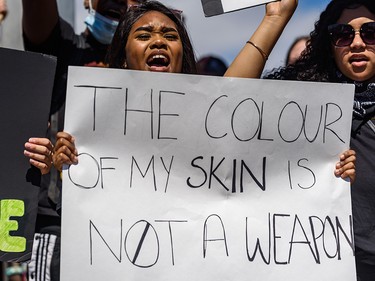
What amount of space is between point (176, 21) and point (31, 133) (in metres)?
0.75

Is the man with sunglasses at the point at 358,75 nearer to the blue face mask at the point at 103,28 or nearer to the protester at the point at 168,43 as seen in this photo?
the protester at the point at 168,43

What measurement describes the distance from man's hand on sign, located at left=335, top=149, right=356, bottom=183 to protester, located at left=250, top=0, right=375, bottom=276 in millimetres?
164

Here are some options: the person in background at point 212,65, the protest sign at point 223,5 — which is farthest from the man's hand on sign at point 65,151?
the person in background at point 212,65

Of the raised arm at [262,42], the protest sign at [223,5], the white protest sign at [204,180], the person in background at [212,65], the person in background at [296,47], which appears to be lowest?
the white protest sign at [204,180]

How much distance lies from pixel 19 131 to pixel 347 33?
124 centimetres

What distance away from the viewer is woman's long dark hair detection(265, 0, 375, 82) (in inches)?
140

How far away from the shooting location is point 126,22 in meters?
3.53

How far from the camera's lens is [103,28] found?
419 cm

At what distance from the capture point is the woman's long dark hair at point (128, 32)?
3.51 metres

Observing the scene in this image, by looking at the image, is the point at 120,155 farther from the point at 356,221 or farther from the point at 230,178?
the point at 356,221

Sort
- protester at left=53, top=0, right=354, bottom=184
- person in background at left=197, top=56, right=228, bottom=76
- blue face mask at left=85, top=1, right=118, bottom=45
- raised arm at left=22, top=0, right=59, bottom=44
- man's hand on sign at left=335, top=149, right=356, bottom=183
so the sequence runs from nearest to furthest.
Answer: man's hand on sign at left=335, top=149, right=356, bottom=183 → protester at left=53, top=0, right=354, bottom=184 → raised arm at left=22, top=0, right=59, bottom=44 → blue face mask at left=85, top=1, right=118, bottom=45 → person in background at left=197, top=56, right=228, bottom=76

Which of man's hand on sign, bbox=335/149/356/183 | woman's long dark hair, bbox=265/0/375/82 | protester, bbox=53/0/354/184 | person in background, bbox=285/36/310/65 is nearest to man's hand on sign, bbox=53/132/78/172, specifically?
protester, bbox=53/0/354/184

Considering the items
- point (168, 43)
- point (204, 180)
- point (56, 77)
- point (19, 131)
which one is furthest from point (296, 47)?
point (19, 131)

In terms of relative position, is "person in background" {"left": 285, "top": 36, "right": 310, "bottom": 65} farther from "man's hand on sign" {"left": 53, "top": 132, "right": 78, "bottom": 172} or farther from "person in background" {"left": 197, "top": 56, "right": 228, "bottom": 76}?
"man's hand on sign" {"left": 53, "top": 132, "right": 78, "bottom": 172}
